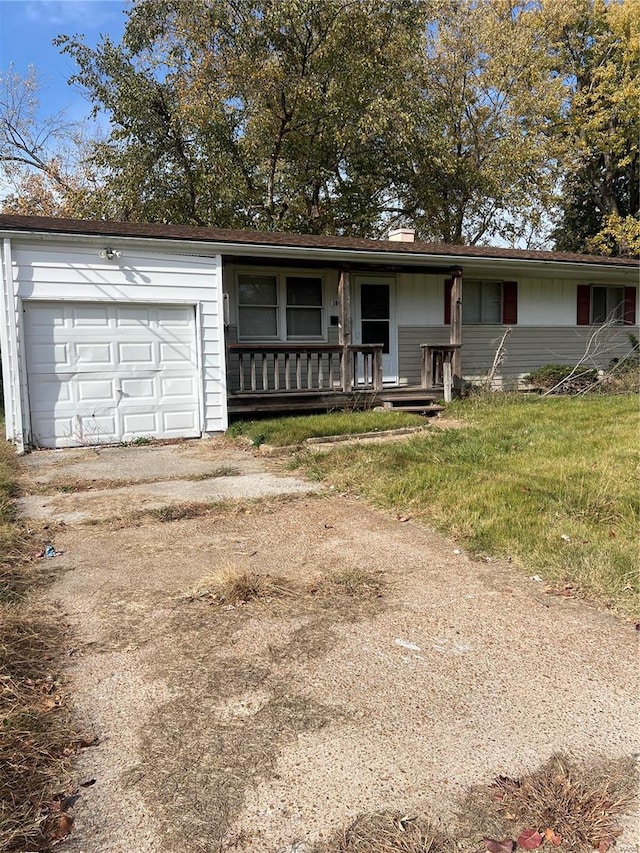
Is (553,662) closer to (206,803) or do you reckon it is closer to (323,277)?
(206,803)

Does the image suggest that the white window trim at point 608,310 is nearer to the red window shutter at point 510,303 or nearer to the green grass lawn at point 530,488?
the red window shutter at point 510,303

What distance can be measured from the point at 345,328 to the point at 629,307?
9.05 meters

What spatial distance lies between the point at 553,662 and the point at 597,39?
29045mm

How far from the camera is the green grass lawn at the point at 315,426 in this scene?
9.41 metres

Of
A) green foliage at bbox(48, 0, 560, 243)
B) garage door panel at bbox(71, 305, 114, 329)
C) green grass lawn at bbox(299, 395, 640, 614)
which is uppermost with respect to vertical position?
green foliage at bbox(48, 0, 560, 243)

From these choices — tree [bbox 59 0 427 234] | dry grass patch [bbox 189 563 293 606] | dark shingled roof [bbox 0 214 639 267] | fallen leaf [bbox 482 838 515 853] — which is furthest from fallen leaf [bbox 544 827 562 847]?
tree [bbox 59 0 427 234]

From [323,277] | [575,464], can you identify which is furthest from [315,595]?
[323,277]

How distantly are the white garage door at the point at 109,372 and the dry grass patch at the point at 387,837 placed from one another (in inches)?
345

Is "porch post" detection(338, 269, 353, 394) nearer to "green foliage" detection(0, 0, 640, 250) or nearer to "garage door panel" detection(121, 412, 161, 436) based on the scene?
"garage door panel" detection(121, 412, 161, 436)

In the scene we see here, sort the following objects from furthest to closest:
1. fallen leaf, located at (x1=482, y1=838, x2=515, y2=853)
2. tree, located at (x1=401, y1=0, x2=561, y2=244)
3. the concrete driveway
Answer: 1. tree, located at (x1=401, y1=0, x2=561, y2=244)
2. the concrete driveway
3. fallen leaf, located at (x1=482, y1=838, x2=515, y2=853)

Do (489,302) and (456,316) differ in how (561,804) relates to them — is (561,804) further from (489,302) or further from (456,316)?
(489,302)

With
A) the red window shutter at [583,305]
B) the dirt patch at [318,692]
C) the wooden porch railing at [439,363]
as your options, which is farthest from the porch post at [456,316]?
the dirt patch at [318,692]

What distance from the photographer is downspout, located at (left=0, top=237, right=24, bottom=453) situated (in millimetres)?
8977

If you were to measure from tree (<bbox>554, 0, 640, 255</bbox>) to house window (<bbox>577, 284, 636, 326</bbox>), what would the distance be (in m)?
9.54
